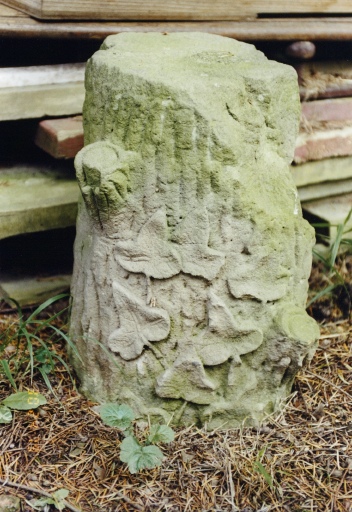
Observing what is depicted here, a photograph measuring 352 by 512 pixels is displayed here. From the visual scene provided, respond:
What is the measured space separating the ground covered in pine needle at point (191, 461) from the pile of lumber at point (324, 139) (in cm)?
116

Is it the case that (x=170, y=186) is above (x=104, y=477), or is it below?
above

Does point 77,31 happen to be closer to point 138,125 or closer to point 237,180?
point 138,125

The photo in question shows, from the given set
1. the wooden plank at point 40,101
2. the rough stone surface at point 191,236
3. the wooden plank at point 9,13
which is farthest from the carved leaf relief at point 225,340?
the wooden plank at point 9,13

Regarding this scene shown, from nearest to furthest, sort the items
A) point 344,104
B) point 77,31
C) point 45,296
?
1. point 77,31
2. point 45,296
3. point 344,104

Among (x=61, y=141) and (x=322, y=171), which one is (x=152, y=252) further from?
(x=322, y=171)

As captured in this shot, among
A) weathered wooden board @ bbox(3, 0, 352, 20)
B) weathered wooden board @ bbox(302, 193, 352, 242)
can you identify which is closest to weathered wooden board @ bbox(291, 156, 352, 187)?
weathered wooden board @ bbox(302, 193, 352, 242)

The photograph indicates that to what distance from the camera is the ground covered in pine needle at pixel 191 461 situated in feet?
7.09

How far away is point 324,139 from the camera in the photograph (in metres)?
3.34

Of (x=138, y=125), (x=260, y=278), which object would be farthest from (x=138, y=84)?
(x=260, y=278)

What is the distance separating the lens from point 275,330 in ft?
7.64

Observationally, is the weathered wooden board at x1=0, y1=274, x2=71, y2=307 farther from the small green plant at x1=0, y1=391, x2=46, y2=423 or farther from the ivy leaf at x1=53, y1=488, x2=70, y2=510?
the ivy leaf at x1=53, y1=488, x2=70, y2=510

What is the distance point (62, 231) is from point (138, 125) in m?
1.10

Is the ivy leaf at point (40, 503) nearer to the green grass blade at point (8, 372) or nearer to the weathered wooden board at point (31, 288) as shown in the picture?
Result: the green grass blade at point (8, 372)

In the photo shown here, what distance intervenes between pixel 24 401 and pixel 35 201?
2.85 feet
